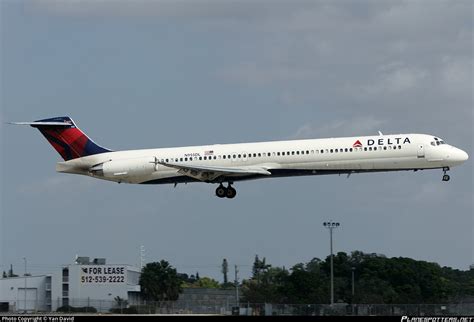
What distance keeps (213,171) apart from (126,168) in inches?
263

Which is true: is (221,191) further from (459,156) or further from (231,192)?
(459,156)

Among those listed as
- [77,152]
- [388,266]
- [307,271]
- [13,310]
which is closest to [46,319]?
[13,310]

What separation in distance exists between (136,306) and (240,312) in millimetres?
6668

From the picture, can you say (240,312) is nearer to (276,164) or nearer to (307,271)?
(276,164)

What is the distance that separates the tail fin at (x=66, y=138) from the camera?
291 feet

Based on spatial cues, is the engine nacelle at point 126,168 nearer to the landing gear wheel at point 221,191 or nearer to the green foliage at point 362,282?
the landing gear wheel at point 221,191

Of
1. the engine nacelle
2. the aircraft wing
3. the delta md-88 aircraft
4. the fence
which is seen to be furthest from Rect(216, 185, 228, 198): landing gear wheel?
the fence

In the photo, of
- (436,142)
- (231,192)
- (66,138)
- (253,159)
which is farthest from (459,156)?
(66,138)

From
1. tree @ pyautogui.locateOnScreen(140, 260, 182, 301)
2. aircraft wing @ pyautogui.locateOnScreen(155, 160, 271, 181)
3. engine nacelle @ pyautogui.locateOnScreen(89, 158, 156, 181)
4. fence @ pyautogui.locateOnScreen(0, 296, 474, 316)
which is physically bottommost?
fence @ pyautogui.locateOnScreen(0, 296, 474, 316)

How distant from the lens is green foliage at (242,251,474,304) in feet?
286

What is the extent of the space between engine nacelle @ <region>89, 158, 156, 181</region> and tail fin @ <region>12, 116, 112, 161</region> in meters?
1.99

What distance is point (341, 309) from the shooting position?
75625mm

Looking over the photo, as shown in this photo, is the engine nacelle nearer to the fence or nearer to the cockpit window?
the fence

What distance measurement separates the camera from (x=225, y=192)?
3342 inches
